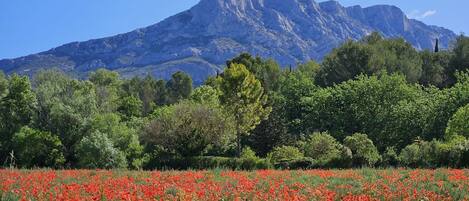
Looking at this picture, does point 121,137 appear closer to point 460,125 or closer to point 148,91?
point 460,125

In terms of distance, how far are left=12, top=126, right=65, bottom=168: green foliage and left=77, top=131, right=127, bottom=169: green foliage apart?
169 inches

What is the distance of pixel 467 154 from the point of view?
27734 mm

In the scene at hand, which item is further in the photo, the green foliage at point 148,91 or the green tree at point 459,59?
the green foliage at point 148,91

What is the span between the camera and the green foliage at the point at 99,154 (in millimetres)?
42969

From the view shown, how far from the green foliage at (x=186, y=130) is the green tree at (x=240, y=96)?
215 centimetres

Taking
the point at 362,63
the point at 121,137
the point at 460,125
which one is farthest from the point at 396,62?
the point at 121,137

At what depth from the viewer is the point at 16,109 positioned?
55.2 m

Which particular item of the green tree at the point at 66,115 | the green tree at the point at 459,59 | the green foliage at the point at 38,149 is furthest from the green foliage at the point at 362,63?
the green foliage at the point at 38,149

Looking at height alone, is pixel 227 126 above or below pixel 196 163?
above

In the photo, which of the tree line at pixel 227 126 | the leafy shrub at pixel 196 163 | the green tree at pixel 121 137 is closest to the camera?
the leafy shrub at pixel 196 163

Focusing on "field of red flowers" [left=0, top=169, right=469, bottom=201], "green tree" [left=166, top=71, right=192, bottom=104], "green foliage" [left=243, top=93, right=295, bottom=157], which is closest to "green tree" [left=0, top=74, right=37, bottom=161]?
"green foliage" [left=243, top=93, right=295, bottom=157]

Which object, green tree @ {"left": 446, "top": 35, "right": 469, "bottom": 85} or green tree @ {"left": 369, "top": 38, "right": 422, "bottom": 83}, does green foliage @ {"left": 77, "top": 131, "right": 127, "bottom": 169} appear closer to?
green tree @ {"left": 369, "top": 38, "right": 422, "bottom": 83}

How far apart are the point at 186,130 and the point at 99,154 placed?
8588mm

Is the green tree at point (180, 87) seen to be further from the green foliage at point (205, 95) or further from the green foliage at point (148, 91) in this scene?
the green foliage at point (205, 95)
